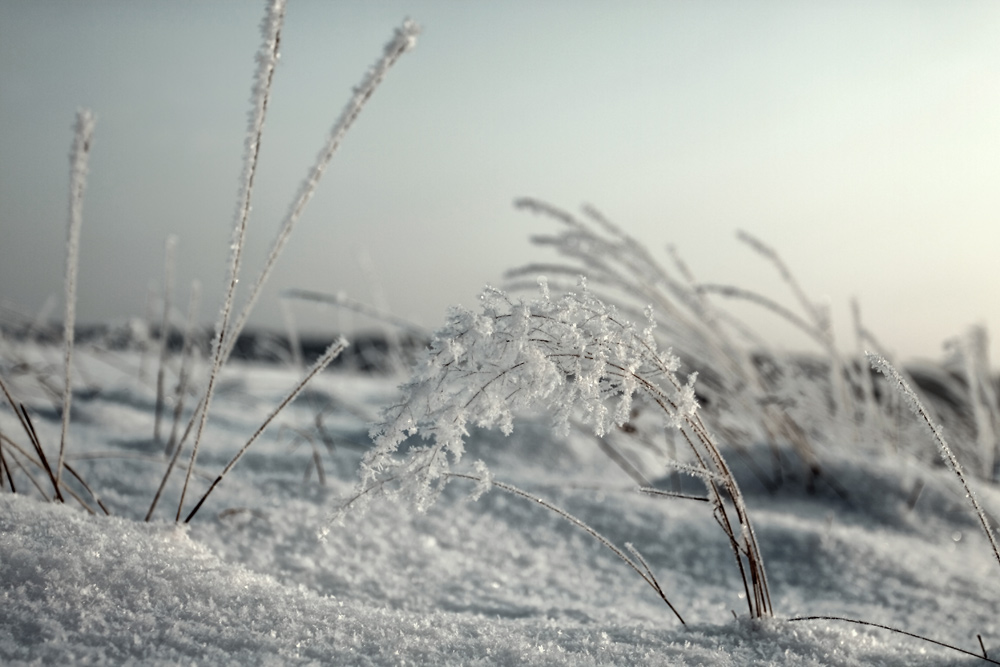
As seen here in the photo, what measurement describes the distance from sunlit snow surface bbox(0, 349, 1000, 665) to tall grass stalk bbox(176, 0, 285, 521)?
17cm

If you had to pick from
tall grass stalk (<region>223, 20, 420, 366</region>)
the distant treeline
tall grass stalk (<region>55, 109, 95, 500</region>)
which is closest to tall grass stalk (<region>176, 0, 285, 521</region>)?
tall grass stalk (<region>223, 20, 420, 366</region>)

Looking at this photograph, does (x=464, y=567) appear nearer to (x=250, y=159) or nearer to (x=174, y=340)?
(x=250, y=159)

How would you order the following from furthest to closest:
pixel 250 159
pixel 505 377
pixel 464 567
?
1. pixel 464 567
2. pixel 250 159
3. pixel 505 377

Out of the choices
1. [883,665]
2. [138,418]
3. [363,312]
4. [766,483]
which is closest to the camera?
[883,665]

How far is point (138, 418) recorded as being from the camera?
6.66ft

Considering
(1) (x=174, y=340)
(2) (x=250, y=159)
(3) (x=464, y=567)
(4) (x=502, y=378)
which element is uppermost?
(2) (x=250, y=159)

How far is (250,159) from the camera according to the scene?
81cm

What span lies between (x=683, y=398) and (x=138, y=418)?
1.84m

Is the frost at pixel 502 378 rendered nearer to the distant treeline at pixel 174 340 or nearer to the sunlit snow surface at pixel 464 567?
the sunlit snow surface at pixel 464 567

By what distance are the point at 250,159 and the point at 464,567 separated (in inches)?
27.0

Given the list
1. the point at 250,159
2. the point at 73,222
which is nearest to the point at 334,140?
the point at 250,159

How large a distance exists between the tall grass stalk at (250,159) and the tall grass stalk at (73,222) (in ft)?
0.71

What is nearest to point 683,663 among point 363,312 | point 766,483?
point 363,312

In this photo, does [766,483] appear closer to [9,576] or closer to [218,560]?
[218,560]
